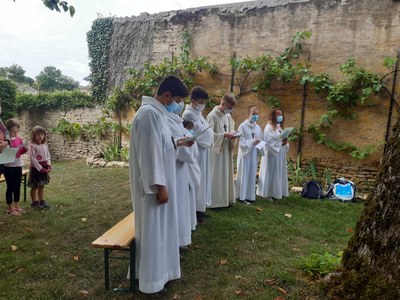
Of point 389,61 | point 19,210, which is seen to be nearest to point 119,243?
point 19,210

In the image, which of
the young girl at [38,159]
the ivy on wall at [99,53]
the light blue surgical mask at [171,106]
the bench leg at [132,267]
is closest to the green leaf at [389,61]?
the light blue surgical mask at [171,106]

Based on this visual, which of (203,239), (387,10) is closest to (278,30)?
(387,10)

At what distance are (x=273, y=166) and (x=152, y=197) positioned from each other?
4626 millimetres

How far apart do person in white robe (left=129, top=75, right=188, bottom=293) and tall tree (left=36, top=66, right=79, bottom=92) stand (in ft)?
170

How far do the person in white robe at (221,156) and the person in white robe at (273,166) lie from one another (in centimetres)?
113

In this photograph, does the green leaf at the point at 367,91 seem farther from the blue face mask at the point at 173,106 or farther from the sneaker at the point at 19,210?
the sneaker at the point at 19,210

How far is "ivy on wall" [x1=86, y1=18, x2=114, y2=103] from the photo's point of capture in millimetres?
12594

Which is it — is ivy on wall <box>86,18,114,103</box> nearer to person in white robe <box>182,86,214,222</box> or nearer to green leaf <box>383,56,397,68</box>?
person in white robe <box>182,86,214,222</box>

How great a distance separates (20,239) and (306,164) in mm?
7123

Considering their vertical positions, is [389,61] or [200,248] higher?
[389,61]

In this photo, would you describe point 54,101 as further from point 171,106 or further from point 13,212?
point 171,106

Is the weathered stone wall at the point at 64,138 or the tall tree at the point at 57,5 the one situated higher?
the tall tree at the point at 57,5

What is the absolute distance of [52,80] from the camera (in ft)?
188

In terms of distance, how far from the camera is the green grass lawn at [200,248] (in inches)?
132
